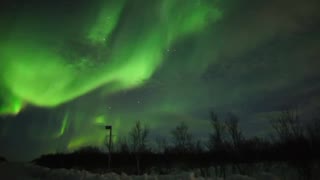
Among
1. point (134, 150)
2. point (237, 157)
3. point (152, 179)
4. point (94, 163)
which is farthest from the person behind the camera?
point (94, 163)

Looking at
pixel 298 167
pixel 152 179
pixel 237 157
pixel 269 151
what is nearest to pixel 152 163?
pixel 237 157

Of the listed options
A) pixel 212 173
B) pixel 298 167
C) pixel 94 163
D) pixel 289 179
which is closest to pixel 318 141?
pixel 298 167

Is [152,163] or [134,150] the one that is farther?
[152,163]

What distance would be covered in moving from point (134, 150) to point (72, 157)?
3672cm

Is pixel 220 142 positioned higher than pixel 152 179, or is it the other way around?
pixel 220 142

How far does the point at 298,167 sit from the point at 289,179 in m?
3.73

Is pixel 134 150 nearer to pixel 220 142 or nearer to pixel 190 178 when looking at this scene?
pixel 220 142

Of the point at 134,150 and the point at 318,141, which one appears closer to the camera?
the point at 318,141

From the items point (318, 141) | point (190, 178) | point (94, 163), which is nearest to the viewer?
point (190, 178)

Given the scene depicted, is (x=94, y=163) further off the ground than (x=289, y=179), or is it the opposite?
(x=94, y=163)

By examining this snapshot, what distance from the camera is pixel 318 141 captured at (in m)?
58.3

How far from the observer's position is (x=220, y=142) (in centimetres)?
7138

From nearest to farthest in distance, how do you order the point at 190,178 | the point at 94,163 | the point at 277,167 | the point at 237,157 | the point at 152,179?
the point at 190,178
the point at 152,179
the point at 277,167
the point at 237,157
the point at 94,163

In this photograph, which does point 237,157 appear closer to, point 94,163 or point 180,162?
point 180,162
